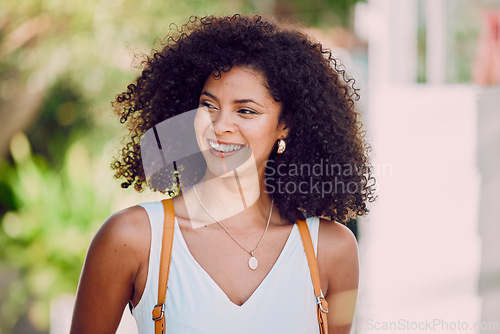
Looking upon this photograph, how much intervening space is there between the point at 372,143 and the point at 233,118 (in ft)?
7.23

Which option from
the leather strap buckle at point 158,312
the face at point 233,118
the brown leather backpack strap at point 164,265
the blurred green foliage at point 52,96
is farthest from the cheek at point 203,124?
the blurred green foliage at point 52,96

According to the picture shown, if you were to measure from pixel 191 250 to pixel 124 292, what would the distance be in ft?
0.91

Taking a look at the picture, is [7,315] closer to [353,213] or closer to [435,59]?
[353,213]

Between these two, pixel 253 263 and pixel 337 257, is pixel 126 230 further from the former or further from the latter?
pixel 337 257

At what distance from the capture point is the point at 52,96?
22.1 feet

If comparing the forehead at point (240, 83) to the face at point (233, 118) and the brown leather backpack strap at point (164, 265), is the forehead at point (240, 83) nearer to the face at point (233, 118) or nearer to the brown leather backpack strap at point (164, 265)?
the face at point (233, 118)

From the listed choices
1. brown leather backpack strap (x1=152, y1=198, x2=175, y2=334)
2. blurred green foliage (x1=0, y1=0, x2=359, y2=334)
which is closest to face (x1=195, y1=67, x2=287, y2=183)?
brown leather backpack strap (x1=152, y1=198, x2=175, y2=334)

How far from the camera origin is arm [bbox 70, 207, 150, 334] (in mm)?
1918

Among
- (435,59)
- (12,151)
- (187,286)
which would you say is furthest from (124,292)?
(12,151)

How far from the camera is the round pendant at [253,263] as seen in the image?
2.08m

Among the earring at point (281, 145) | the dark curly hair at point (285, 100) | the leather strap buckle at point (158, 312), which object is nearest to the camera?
the leather strap buckle at point (158, 312)

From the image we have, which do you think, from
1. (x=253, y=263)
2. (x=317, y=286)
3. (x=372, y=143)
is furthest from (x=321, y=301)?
(x=372, y=143)

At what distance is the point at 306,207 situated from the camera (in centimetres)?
229

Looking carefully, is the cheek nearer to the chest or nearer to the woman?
the woman
